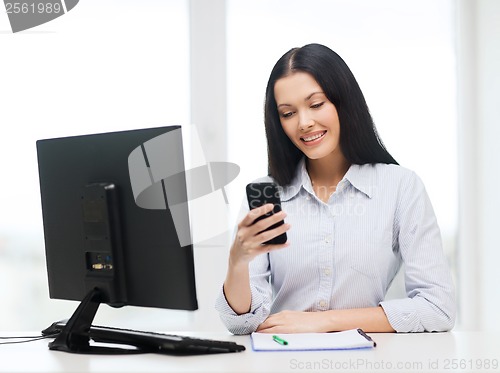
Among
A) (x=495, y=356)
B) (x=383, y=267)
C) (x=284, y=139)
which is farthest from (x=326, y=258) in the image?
Answer: (x=495, y=356)

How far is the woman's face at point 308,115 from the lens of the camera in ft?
6.02

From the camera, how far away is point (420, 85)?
2938 mm

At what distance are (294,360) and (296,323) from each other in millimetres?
339

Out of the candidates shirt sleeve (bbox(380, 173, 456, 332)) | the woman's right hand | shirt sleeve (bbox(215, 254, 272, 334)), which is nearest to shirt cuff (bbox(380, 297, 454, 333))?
shirt sleeve (bbox(380, 173, 456, 332))

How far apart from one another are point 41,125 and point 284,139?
140cm

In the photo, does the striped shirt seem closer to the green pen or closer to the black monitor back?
the green pen

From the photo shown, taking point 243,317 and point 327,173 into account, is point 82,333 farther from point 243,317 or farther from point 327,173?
point 327,173

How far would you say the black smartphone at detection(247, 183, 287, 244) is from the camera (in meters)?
1.33

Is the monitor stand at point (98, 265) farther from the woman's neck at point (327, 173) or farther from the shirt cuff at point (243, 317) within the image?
the woman's neck at point (327, 173)

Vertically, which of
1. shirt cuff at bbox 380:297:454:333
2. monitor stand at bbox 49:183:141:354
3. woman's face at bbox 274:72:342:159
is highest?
woman's face at bbox 274:72:342:159

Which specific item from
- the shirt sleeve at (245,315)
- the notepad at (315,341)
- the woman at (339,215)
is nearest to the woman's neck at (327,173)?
the woman at (339,215)

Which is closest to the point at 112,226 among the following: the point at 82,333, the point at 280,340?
the point at 82,333

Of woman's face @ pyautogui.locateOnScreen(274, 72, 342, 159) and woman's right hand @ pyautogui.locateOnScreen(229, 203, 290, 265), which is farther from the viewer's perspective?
woman's face @ pyautogui.locateOnScreen(274, 72, 342, 159)

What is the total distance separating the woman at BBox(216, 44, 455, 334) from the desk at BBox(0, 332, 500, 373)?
1.12 ft
